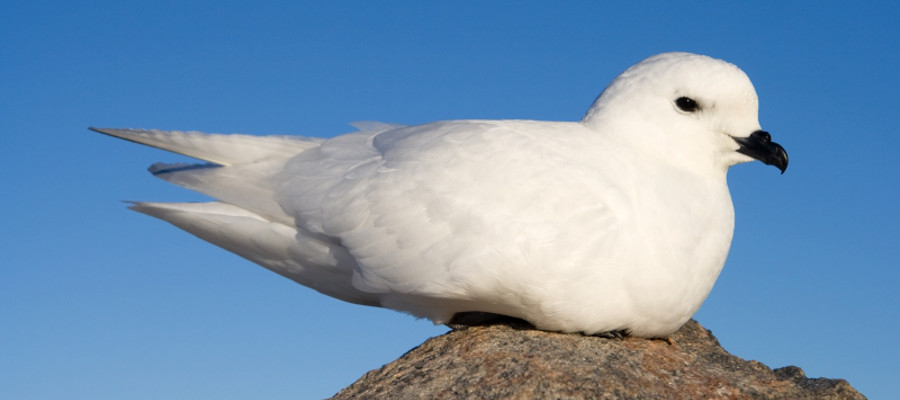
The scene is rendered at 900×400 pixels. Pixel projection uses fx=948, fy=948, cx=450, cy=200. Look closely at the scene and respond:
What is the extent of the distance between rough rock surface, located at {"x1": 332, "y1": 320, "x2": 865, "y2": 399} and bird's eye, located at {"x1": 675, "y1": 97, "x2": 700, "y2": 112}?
5.98 ft

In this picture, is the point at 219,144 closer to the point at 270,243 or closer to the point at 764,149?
the point at 270,243

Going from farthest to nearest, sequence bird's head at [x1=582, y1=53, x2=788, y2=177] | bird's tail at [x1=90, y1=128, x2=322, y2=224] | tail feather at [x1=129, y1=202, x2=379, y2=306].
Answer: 1. bird's tail at [x1=90, y1=128, x2=322, y2=224]
2. tail feather at [x1=129, y1=202, x2=379, y2=306]
3. bird's head at [x1=582, y1=53, x2=788, y2=177]

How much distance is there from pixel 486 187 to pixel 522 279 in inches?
28.7

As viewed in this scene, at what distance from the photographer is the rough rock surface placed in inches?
253

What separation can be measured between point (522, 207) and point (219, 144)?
2.79 metres

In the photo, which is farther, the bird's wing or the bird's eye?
the bird's eye

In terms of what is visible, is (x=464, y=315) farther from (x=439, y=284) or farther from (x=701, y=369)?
(x=701, y=369)

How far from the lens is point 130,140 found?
7746mm

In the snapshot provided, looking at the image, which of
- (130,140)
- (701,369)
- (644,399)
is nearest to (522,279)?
(644,399)

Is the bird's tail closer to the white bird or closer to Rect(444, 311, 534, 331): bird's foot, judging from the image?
the white bird

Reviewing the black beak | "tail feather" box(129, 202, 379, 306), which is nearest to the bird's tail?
"tail feather" box(129, 202, 379, 306)

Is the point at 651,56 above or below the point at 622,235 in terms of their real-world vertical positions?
above

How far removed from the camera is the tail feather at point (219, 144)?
7762 mm

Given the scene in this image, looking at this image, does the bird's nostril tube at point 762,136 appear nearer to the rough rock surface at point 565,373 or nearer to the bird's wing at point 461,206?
the bird's wing at point 461,206
